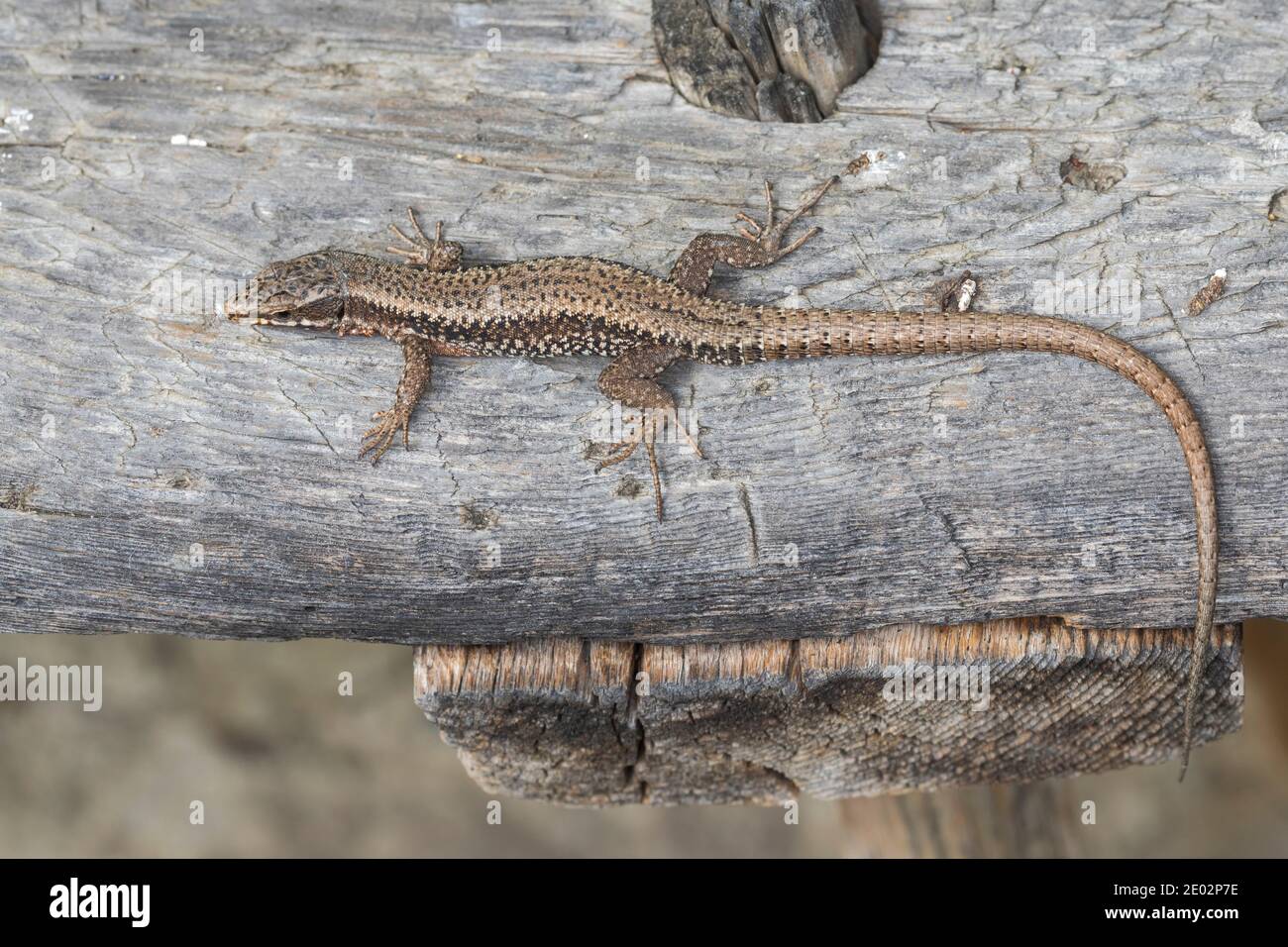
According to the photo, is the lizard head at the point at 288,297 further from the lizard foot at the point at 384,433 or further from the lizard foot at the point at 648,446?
the lizard foot at the point at 648,446

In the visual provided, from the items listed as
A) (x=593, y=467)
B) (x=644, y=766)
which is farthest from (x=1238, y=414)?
(x=644, y=766)

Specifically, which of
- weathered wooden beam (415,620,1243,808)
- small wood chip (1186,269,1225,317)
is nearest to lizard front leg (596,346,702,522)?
weathered wooden beam (415,620,1243,808)

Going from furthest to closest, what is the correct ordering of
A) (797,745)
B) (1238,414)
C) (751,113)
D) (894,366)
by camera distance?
1. (751,113)
2. (797,745)
3. (894,366)
4. (1238,414)

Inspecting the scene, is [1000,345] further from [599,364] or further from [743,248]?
[599,364]

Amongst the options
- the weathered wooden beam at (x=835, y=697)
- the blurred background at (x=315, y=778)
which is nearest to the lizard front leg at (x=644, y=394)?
the weathered wooden beam at (x=835, y=697)

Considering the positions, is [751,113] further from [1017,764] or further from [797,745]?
[1017,764]

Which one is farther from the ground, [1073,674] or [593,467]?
[593,467]
